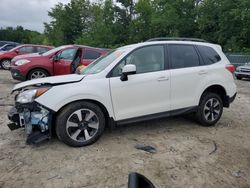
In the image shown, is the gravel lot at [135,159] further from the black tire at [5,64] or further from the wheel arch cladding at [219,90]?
the black tire at [5,64]

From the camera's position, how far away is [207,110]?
5379 millimetres

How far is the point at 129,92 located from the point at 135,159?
116 centimetres

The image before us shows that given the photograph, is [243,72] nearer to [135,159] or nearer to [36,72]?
[36,72]

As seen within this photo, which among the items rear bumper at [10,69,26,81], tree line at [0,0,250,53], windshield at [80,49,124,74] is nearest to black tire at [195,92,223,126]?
windshield at [80,49,124,74]

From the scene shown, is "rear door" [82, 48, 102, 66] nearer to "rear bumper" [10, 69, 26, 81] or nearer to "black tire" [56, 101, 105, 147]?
"rear bumper" [10, 69, 26, 81]

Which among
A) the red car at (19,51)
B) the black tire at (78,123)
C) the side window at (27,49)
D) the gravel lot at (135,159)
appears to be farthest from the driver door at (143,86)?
the side window at (27,49)

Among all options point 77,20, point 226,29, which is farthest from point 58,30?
point 226,29

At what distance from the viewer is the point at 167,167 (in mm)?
3674

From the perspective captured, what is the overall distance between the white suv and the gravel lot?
314 mm

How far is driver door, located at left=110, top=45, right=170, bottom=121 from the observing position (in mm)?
4426

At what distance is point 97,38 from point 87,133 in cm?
3698

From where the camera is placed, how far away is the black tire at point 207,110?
5301mm

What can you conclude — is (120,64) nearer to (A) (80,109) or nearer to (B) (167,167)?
(A) (80,109)

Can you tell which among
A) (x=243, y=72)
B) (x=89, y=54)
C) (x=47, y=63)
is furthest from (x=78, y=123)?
(x=243, y=72)
